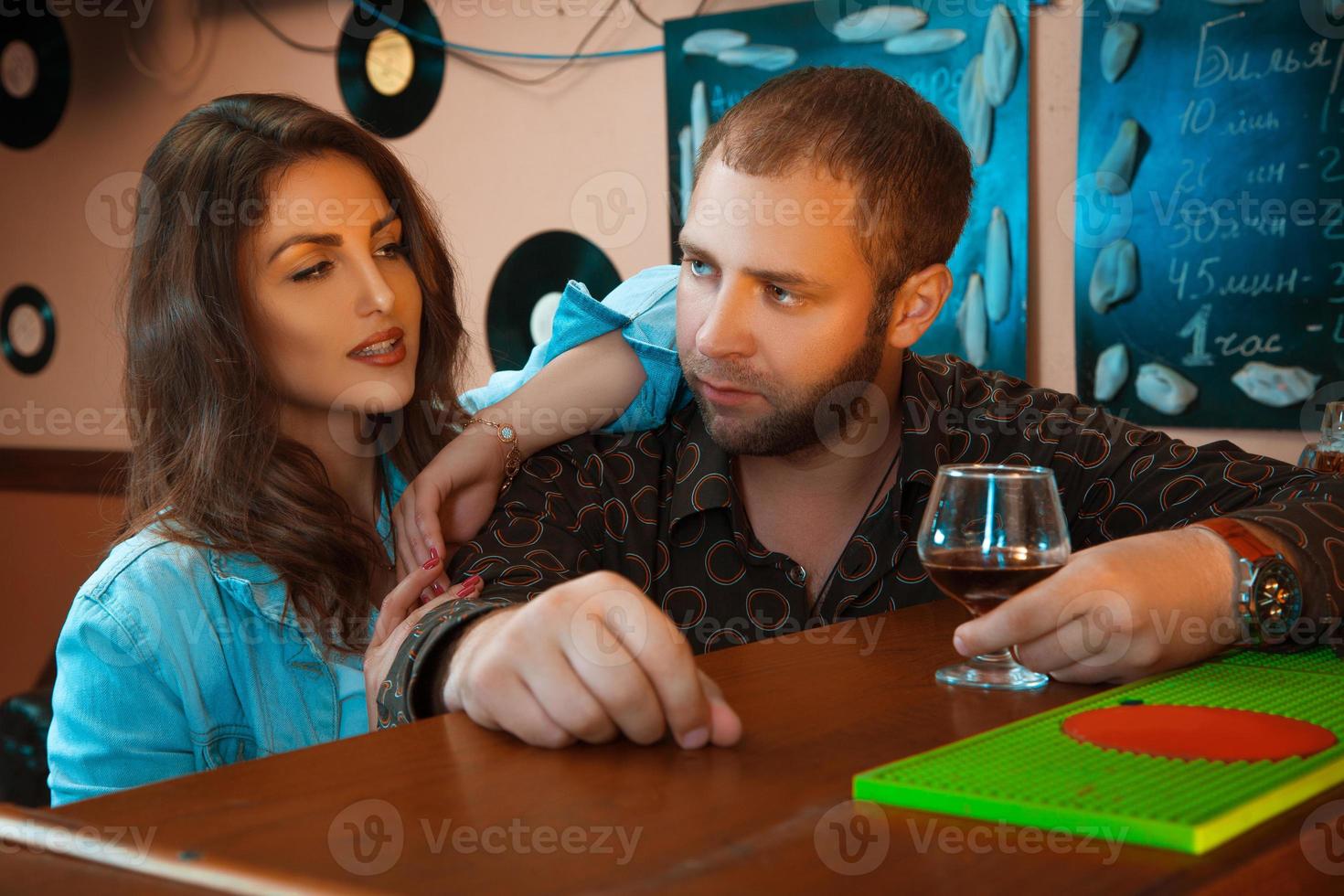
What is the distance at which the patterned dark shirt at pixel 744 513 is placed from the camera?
1.44m

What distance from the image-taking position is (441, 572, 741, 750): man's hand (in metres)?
0.78

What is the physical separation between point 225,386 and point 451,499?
0.37m

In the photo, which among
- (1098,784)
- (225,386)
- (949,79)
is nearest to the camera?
(1098,784)

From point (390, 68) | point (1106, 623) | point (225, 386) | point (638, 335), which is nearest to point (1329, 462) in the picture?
point (638, 335)

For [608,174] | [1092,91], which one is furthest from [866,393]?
[608,174]

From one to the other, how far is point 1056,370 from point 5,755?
6.99 ft

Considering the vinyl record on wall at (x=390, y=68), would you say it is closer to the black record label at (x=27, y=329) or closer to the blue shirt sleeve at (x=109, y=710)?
the black record label at (x=27, y=329)

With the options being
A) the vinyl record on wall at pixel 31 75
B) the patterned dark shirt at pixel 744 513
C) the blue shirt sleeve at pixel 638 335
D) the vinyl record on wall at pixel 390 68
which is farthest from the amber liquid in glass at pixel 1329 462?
the vinyl record on wall at pixel 31 75

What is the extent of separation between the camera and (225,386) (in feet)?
5.37

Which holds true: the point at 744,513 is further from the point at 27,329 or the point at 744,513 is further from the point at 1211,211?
the point at 27,329

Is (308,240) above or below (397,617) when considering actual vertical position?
above

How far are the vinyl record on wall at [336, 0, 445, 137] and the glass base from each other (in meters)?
3.17

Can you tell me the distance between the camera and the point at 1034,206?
2867mm

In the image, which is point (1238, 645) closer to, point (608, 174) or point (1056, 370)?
point (1056, 370)
